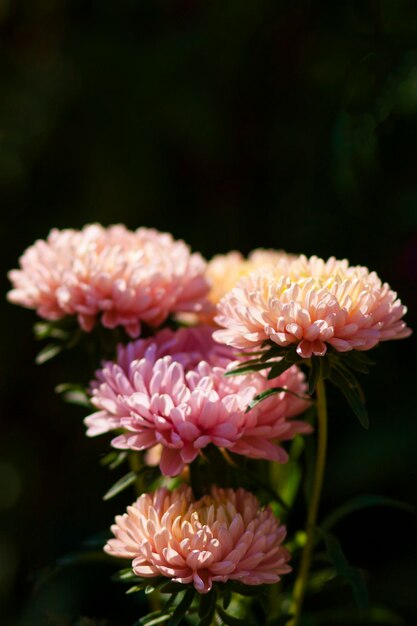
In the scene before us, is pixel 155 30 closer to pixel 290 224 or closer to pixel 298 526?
pixel 290 224

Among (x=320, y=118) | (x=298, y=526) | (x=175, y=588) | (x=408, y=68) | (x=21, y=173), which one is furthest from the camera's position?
(x=21, y=173)

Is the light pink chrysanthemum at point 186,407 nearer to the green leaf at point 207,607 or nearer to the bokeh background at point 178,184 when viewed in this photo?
the green leaf at point 207,607

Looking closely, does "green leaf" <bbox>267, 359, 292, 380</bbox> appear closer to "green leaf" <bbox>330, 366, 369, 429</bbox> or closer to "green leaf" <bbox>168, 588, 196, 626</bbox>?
"green leaf" <bbox>330, 366, 369, 429</bbox>

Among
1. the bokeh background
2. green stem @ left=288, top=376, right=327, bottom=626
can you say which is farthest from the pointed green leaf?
the bokeh background

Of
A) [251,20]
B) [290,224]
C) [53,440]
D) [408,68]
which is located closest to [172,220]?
[290,224]

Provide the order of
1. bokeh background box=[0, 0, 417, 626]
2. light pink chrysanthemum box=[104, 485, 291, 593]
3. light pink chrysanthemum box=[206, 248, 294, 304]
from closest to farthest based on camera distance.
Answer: light pink chrysanthemum box=[104, 485, 291, 593], light pink chrysanthemum box=[206, 248, 294, 304], bokeh background box=[0, 0, 417, 626]

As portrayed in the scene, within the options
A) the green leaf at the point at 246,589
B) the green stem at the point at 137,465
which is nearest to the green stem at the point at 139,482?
the green stem at the point at 137,465

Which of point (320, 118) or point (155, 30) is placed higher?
point (155, 30)

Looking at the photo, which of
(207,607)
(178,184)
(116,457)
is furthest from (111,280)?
(178,184)
